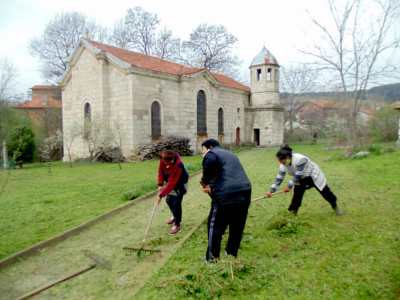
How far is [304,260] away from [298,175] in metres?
1.90

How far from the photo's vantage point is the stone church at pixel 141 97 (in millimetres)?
19984

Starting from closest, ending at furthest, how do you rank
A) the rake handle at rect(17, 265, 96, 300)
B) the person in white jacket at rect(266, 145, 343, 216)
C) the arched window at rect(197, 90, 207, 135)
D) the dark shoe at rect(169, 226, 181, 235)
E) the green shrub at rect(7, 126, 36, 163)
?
the rake handle at rect(17, 265, 96, 300)
the person in white jacket at rect(266, 145, 343, 216)
the dark shoe at rect(169, 226, 181, 235)
the green shrub at rect(7, 126, 36, 163)
the arched window at rect(197, 90, 207, 135)

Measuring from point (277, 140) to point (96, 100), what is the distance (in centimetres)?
1991

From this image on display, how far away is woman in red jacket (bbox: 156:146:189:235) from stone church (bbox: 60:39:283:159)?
14.2 meters

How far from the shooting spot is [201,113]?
25422 millimetres

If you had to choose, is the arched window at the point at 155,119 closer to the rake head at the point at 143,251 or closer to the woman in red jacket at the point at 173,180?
the woman in red jacket at the point at 173,180

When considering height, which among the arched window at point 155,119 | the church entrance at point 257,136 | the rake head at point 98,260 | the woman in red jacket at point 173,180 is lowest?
the rake head at point 98,260

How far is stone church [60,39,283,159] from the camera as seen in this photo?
19984 millimetres

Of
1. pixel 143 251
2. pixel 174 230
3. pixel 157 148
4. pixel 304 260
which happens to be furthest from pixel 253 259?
pixel 157 148

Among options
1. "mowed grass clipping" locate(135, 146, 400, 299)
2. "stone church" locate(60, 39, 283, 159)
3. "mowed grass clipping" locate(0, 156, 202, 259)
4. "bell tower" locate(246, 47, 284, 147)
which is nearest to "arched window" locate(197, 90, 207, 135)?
"stone church" locate(60, 39, 283, 159)

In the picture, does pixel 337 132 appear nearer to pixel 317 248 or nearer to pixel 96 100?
pixel 96 100

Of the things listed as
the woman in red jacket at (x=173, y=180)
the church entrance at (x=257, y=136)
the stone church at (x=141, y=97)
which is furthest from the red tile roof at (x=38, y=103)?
the woman in red jacket at (x=173, y=180)

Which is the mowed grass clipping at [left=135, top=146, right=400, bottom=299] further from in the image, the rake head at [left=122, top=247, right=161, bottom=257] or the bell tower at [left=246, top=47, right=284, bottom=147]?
the bell tower at [left=246, top=47, right=284, bottom=147]

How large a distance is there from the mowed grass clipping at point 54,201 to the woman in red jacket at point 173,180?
7.58 feet
